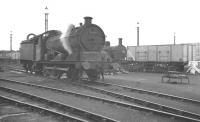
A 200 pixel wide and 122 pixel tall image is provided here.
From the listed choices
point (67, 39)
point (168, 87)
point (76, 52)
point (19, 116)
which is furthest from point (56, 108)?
point (168, 87)

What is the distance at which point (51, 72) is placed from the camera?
610 inches

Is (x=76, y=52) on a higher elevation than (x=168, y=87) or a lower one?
higher

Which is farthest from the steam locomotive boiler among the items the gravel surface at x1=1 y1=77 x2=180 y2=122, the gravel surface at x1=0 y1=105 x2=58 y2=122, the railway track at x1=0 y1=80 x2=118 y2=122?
the gravel surface at x1=0 y1=105 x2=58 y2=122

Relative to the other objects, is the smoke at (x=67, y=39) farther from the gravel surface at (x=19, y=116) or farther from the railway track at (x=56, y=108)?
the gravel surface at (x=19, y=116)

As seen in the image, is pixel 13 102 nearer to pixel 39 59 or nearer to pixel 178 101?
pixel 178 101

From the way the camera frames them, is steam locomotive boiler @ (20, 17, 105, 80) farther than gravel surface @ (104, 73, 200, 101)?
Yes

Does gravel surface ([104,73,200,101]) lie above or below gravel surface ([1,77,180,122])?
above

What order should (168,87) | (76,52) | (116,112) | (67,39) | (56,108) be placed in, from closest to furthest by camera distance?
(116,112) < (56,108) < (168,87) < (76,52) < (67,39)

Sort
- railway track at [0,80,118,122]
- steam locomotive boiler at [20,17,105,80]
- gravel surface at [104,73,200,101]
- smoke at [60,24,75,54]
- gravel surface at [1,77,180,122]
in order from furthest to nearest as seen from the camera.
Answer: smoke at [60,24,75,54], steam locomotive boiler at [20,17,105,80], gravel surface at [104,73,200,101], gravel surface at [1,77,180,122], railway track at [0,80,118,122]

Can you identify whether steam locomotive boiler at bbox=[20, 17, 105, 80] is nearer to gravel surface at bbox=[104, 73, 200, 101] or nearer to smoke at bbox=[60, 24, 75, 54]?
smoke at bbox=[60, 24, 75, 54]

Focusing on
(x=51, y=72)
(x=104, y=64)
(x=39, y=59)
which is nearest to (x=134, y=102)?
(x=104, y=64)

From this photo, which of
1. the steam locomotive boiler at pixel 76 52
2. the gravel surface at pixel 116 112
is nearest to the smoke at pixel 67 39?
the steam locomotive boiler at pixel 76 52

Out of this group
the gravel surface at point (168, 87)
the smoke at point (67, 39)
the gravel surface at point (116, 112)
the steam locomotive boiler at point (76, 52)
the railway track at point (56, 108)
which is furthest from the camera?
the smoke at point (67, 39)

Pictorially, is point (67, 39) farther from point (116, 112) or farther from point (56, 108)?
point (116, 112)
